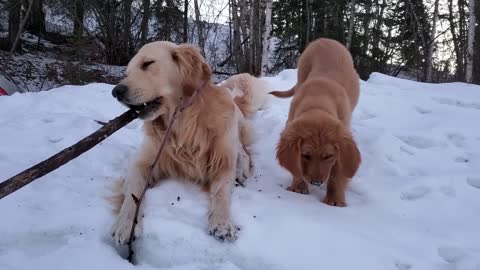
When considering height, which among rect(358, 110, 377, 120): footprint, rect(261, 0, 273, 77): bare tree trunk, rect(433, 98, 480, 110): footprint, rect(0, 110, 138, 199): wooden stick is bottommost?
rect(358, 110, 377, 120): footprint

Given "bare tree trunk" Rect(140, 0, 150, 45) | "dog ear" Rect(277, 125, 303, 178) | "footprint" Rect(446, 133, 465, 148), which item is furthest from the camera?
"bare tree trunk" Rect(140, 0, 150, 45)

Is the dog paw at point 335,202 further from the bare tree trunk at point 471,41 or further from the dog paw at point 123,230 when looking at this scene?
the bare tree trunk at point 471,41

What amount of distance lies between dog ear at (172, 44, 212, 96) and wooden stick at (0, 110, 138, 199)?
528 mm

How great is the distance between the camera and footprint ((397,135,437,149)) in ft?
14.1

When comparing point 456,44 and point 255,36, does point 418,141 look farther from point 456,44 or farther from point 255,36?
point 456,44

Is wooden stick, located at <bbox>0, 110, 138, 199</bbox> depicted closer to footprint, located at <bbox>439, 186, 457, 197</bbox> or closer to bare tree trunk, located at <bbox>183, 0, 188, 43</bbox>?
footprint, located at <bbox>439, 186, 457, 197</bbox>

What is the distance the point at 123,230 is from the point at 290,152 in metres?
1.29

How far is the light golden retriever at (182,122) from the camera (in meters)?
2.86

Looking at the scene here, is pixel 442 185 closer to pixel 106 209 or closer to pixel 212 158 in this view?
pixel 212 158

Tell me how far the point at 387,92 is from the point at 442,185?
11.1 feet

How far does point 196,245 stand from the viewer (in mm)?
2301

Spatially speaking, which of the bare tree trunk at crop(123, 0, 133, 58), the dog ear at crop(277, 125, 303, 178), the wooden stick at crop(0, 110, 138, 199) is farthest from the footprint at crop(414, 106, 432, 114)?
the bare tree trunk at crop(123, 0, 133, 58)

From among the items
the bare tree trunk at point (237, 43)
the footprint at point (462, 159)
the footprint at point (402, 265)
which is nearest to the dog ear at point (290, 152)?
the footprint at point (402, 265)

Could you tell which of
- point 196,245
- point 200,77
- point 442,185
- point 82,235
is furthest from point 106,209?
point 442,185
